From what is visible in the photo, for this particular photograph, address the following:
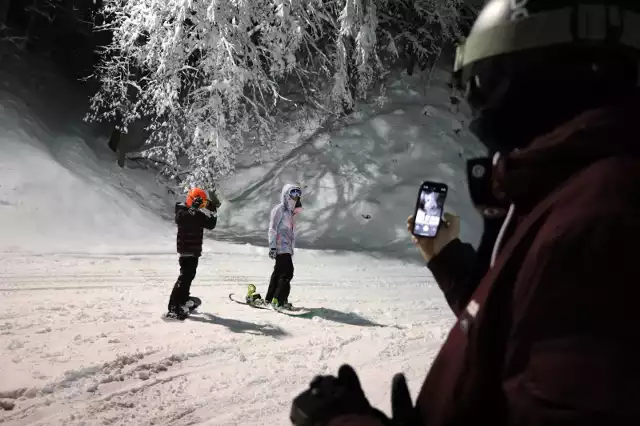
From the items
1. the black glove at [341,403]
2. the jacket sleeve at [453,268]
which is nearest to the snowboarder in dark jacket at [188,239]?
the jacket sleeve at [453,268]

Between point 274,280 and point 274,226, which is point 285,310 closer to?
point 274,280

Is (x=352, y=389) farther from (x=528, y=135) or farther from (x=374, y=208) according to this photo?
(x=374, y=208)

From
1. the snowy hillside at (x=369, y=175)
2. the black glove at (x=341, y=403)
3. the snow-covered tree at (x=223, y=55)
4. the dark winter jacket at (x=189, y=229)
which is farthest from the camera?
the snowy hillside at (x=369, y=175)

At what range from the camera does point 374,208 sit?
41.4 feet

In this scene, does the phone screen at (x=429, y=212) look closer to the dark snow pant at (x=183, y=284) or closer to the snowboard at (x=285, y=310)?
the dark snow pant at (x=183, y=284)

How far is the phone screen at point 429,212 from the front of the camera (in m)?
2.03

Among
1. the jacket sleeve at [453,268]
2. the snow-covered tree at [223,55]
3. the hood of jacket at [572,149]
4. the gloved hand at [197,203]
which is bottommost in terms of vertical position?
the gloved hand at [197,203]

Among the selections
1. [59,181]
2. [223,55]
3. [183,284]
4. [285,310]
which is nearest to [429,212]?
[183,284]

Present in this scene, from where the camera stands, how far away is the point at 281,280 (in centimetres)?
663

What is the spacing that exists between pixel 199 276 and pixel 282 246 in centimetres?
168

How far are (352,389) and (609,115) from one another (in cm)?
69

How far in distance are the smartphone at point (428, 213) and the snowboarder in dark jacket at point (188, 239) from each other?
160 inches

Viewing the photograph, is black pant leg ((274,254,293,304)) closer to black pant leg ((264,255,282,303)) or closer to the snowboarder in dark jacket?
black pant leg ((264,255,282,303))

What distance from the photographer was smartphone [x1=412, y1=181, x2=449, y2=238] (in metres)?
2.03
